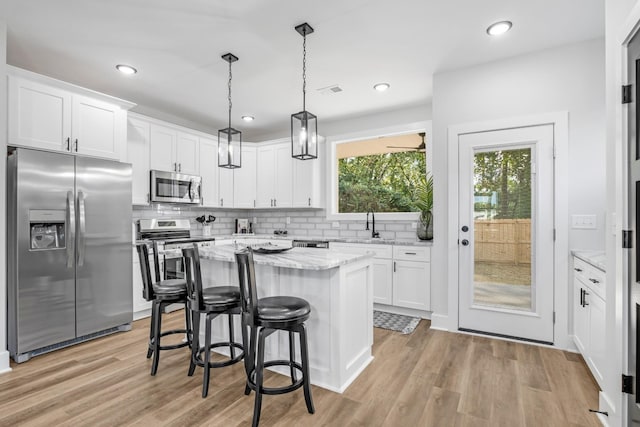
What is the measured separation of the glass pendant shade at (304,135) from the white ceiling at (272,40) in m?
0.79

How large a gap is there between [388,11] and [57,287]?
3609mm

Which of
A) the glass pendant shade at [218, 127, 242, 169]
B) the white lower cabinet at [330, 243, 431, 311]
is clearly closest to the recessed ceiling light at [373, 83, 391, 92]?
the glass pendant shade at [218, 127, 242, 169]

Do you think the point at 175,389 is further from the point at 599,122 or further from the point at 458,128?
the point at 599,122

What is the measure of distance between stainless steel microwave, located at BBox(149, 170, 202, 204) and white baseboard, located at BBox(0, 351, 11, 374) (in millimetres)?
2075

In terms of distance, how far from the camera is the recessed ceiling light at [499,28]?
2.57 metres

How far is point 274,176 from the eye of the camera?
5316 millimetres

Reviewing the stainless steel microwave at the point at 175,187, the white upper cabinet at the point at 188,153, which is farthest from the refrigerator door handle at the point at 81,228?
the white upper cabinet at the point at 188,153

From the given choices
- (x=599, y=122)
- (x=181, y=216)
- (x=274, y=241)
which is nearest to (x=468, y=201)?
(x=599, y=122)

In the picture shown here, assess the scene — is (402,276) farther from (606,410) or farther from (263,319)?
(263,319)

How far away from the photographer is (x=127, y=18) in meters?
2.48

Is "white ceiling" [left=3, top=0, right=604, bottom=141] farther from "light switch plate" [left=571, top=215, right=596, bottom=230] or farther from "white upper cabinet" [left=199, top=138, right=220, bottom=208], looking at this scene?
"light switch plate" [left=571, top=215, right=596, bottom=230]

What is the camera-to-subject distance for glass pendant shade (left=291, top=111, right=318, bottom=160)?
2427 mm

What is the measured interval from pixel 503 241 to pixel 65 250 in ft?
13.4

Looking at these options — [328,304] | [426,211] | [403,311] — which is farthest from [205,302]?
[426,211]
